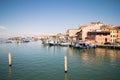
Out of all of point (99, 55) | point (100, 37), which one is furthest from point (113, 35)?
point (99, 55)

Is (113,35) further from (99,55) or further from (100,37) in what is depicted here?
(99,55)

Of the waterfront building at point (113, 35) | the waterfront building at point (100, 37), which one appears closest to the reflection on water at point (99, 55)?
the waterfront building at point (113, 35)

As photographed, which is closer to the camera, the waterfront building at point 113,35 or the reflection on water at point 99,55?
the reflection on water at point 99,55

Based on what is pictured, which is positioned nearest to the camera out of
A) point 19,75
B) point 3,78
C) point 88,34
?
point 3,78

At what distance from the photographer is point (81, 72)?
26953 millimetres

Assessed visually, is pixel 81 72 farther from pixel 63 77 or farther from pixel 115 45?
pixel 115 45

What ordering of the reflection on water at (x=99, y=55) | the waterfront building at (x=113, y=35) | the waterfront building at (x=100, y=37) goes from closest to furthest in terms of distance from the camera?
the reflection on water at (x=99, y=55), the waterfront building at (x=113, y=35), the waterfront building at (x=100, y=37)

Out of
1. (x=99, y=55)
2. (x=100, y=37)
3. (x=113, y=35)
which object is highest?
(x=113, y=35)

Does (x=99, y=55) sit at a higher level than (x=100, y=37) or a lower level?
lower

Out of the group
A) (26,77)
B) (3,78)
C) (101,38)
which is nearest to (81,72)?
(26,77)

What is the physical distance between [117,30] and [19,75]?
60.8 metres

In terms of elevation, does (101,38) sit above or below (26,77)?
above

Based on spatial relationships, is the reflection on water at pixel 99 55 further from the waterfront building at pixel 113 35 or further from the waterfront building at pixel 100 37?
the waterfront building at pixel 100 37

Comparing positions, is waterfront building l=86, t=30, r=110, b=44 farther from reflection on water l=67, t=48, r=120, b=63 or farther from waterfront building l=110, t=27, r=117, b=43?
reflection on water l=67, t=48, r=120, b=63
